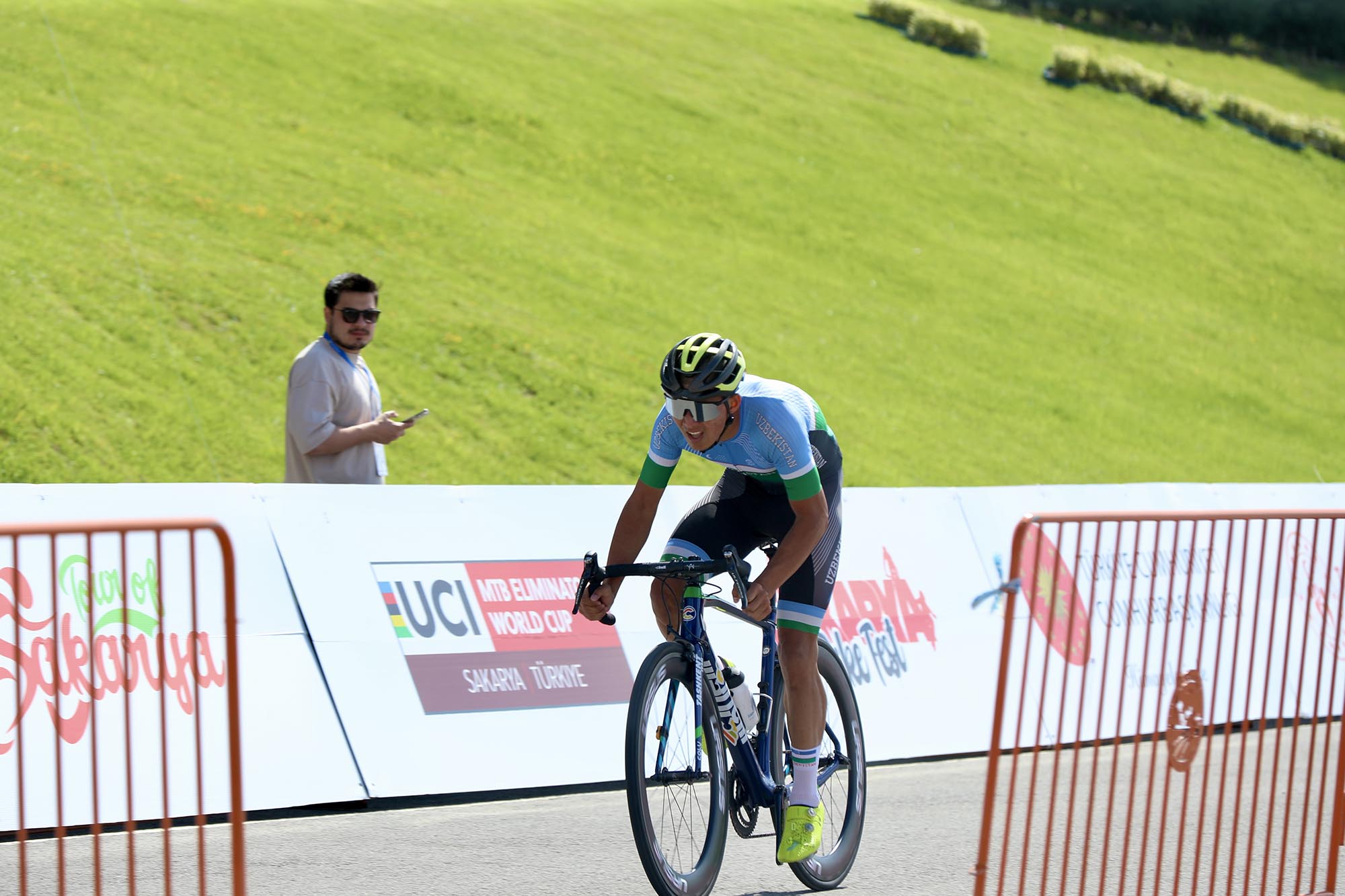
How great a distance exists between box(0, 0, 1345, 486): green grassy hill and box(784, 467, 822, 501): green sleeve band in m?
8.16

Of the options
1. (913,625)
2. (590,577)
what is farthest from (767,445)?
(913,625)

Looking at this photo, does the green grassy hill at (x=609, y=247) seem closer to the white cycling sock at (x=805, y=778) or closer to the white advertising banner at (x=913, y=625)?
the white advertising banner at (x=913, y=625)

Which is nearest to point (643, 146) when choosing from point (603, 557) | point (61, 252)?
point (61, 252)

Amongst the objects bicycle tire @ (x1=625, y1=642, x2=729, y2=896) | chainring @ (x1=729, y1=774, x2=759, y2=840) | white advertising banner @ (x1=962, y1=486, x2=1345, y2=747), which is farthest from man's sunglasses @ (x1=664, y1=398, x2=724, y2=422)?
white advertising banner @ (x1=962, y1=486, x2=1345, y2=747)

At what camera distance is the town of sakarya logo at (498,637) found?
6645 millimetres

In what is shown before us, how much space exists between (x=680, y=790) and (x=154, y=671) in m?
2.57

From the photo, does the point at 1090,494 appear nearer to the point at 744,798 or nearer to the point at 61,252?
the point at 744,798

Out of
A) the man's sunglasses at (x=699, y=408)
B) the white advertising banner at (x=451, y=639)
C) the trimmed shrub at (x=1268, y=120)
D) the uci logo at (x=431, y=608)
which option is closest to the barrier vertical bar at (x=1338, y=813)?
the white advertising banner at (x=451, y=639)

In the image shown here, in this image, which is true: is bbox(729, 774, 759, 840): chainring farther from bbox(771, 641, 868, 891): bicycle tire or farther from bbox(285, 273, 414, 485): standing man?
bbox(285, 273, 414, 485): standing man

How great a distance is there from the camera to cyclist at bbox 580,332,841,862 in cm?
482

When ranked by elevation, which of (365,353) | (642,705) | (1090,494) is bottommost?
(365,353)

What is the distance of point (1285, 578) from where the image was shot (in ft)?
33.1

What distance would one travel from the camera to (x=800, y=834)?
5086mm

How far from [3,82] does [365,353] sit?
765 cm
